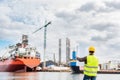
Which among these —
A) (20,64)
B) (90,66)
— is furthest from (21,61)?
(90,66)

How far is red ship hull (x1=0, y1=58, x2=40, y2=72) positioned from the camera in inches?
6412

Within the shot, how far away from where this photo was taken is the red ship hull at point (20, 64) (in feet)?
534

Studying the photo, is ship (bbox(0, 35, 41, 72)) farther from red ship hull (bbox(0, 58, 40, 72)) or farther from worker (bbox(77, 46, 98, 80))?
worker (bbox(77, 46, 98, 80))

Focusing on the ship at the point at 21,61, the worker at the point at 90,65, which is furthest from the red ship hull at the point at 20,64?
the worker at the point at 90,65

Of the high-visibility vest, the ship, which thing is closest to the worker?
the high-visibility vest

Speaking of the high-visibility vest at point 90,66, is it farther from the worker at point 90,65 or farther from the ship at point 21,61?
the ship at point 21,61

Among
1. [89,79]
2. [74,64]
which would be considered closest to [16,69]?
[74,64]

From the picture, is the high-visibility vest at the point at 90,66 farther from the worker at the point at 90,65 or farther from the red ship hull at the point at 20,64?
the red ship hull at the point at 20,64

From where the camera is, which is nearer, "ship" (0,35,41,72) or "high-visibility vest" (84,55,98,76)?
"high-visibility vest" (84,55,98,76)

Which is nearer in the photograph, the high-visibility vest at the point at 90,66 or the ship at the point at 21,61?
the high-visibility vest at the point at 90,66

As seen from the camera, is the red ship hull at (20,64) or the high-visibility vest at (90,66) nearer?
the high-visibility vest at (90,66)

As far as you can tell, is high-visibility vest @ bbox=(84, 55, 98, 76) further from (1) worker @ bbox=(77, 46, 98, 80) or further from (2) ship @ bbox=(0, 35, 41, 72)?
(2) ship @ bbox=(0, 35, 41, 72)

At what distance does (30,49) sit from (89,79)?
572 feet

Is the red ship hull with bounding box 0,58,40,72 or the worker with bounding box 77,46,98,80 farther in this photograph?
the red ship hull with bounding box 0,58,40,72
